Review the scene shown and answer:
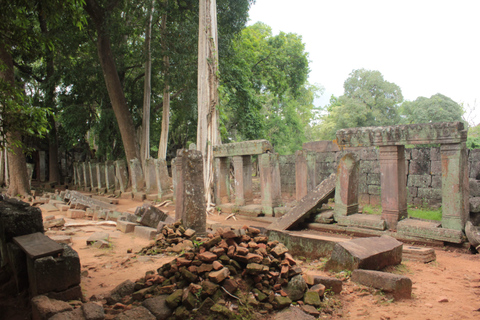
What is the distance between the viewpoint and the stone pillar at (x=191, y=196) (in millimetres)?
5773

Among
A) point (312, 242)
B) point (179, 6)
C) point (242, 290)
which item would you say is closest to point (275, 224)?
point (312, 242)

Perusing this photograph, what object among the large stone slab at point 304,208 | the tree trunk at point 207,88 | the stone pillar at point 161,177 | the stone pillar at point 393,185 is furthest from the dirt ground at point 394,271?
the stone pillar at point 161,177

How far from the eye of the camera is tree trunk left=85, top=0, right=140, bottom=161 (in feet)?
37.3

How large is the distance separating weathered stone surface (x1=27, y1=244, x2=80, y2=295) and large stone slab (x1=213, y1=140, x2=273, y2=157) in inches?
214

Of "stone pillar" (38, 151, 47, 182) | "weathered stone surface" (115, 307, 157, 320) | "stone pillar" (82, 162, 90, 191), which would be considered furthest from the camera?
"stone pillar" (38, 151, 47, 182)

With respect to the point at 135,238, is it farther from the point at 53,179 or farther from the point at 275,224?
the point at 53,179

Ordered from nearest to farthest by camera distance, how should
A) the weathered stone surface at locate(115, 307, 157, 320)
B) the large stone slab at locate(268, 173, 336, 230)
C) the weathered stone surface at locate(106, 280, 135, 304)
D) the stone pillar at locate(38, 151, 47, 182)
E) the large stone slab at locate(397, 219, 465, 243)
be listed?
the weathered stone surface at locate(115, 307, 157, 320)
the weathered stone surface at locate(106, 280, 135, 304)
the large stone slab at locate(397, 219, 465, 243)
the large stone slab at locate(268, 173, 336, 230)
the stone pillar at locate(38, 151, 47, 182)

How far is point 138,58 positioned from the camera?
14258 millimetres

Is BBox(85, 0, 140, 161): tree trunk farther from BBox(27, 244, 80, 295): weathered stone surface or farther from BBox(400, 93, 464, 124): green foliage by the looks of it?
BBox(400, 93, 464, 124): green foliage

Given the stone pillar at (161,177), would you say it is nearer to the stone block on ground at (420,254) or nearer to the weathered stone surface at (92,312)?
the stone block on ground at (420,254)

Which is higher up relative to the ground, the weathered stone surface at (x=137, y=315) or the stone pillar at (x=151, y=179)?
the stone pillar at (x=151, y=179)

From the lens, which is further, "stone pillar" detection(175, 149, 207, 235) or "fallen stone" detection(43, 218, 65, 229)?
"fallen stone" detection(43, 218, 65, 229)

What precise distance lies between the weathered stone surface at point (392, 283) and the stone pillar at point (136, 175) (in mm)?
10862

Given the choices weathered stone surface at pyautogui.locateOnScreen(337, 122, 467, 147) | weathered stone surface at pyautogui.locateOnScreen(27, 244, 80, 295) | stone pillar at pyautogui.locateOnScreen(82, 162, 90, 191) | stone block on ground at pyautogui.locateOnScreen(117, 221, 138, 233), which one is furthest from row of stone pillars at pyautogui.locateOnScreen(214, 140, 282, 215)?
stone pillar at pyautogui.locateOnScreen(82, 162, 90, 191)
